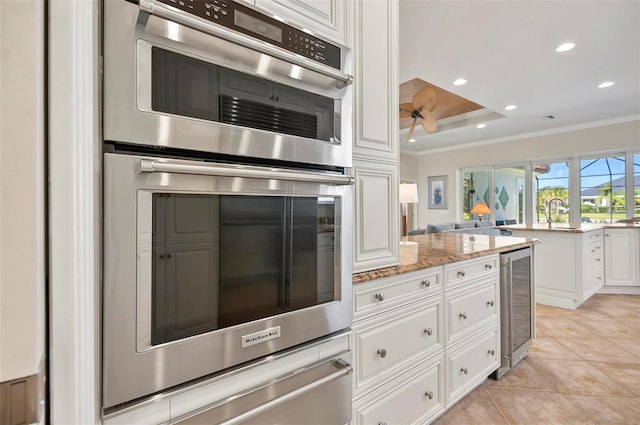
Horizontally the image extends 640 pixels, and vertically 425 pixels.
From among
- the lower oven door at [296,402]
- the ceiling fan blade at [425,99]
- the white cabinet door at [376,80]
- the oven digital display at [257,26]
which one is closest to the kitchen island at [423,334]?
the lower oven door at [296,402]

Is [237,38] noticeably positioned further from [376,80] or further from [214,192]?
[376,80]

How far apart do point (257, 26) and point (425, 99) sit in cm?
322

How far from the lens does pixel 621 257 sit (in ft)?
14.7

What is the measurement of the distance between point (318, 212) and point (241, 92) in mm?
448

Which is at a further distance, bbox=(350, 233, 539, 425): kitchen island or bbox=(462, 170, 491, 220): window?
bbox=(462, 170, 491, 220): window

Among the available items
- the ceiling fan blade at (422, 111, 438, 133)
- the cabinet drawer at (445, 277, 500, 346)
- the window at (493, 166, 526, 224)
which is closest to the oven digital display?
the cabinet drawer at (445, 277, 500, 346)

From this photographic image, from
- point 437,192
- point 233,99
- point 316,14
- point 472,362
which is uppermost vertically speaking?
point 316,14

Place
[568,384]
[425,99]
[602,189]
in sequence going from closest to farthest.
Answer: [568,384] → [425,99] → [602,189]

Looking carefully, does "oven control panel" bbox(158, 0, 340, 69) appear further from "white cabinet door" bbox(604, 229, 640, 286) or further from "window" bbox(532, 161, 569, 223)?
"window" bbox(532, 161, 569, 223)

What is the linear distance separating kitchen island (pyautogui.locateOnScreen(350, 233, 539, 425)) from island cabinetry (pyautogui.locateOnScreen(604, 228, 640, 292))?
12.6 feet

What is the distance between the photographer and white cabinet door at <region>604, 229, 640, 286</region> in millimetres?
4423

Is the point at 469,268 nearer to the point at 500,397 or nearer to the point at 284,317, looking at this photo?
the point at 500,397

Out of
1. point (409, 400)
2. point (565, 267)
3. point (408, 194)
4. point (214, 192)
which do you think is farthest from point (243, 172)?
point (565, 267)

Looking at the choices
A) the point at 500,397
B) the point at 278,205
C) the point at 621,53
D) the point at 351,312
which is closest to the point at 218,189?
the point at 278,205
